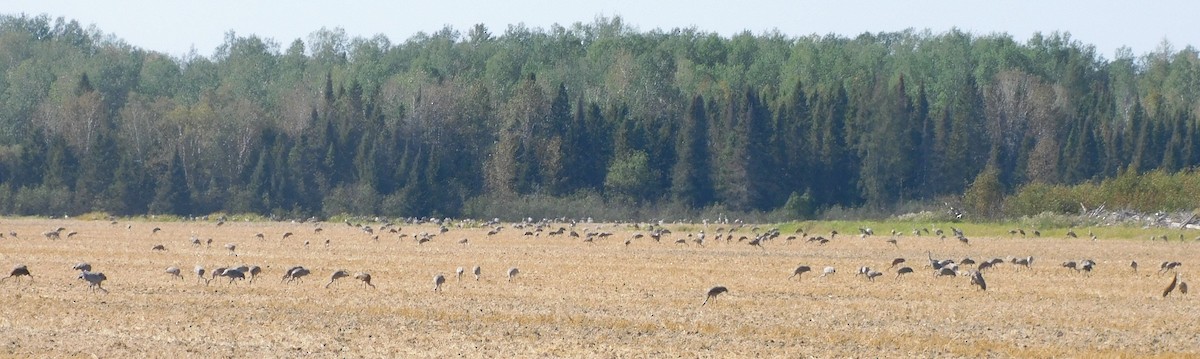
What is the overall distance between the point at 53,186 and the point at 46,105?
32.4 feet

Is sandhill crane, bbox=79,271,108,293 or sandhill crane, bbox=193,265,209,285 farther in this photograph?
→ sandhill crane, bbox=193,265,209,285

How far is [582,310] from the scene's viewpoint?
20.1 meters

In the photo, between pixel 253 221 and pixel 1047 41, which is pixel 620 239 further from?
pixel 1047 41

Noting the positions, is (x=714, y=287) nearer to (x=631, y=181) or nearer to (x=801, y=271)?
(x=801, y=271)

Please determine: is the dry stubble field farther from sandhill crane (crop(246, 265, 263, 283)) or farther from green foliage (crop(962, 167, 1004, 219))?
green foliage (crop(962, 167, 1004, 219))

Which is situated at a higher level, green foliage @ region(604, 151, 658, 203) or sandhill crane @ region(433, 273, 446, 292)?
green foliage @ region(604, 151, 658, 203)

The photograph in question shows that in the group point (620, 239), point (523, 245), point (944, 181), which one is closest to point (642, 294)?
point (523, 245)

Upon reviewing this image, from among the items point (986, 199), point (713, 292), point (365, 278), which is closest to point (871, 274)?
point (713, 292)

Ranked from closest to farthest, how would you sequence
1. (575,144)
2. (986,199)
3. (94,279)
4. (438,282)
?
(94,279), (438,282), (986,199), (575,144)

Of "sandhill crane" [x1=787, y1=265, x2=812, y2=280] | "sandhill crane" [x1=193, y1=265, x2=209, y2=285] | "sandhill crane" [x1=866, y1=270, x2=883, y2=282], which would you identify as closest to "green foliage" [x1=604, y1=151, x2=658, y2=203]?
"sandhill crane" [x1=787, y1=265, x2=812, y2=280]

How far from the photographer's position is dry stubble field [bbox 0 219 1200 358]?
53.9 ft

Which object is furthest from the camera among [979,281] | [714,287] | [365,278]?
[979,281]

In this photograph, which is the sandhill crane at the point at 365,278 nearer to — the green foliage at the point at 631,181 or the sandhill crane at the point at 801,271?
the sandhill crane at the point at 801,271

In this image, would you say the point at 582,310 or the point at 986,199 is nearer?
the point at 582,310
